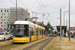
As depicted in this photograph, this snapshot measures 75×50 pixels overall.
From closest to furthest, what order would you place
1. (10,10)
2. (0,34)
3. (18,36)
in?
(18,36) < (0,34) < (10,10)

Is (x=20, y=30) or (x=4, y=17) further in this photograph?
(x=4, y=17)

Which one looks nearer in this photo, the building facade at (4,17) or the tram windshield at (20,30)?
the tram windshield at (20,30)

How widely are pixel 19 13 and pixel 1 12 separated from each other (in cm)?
1388

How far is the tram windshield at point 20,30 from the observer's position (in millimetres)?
22941

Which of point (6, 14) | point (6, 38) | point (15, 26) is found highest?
point (6, 14)

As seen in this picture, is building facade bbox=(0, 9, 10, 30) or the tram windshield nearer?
the tram windshield

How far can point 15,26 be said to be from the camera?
23.6 meters

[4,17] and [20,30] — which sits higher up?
[4,17]

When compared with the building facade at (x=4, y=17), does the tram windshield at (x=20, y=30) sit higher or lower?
lower

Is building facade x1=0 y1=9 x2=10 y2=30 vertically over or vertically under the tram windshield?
over

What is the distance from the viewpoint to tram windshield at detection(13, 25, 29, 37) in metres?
22.9

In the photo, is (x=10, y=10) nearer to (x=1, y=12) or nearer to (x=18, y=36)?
(x=1, y=12)

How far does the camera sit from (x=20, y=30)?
23172mm

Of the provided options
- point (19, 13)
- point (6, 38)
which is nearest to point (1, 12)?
point (19, 13)
